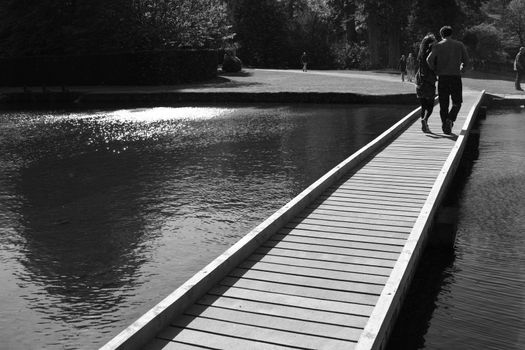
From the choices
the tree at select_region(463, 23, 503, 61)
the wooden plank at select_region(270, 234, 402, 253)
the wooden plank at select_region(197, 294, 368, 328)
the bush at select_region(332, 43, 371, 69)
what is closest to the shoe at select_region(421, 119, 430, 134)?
the wooden plank at select_region(270, 234, 402, 253)

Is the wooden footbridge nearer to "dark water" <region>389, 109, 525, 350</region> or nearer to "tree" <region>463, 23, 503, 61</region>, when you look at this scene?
"dark water" <region>389, 109, 525, 350</region>

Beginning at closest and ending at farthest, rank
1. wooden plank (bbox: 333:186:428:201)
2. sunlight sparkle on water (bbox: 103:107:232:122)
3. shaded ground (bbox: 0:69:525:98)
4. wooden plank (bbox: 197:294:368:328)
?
wooden plank (bbox: 197:294:368:328)
wooden plank (bbox: 333:186:428:201)
sunlight sparkle on water (bbox: 103:107:232:122)
shaded ground (bbox: 0:69:525:98)

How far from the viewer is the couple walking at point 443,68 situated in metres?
12.8

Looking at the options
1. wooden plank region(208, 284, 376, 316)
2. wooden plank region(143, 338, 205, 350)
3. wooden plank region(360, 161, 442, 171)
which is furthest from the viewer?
wooden plank region(360, 161, 442, 171)

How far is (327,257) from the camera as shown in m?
7.18

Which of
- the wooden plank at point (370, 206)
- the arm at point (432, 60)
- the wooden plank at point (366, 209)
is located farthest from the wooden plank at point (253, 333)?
the arm at point (432, 60)

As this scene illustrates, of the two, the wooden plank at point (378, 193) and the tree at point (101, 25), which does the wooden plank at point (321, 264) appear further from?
the tree at point (101, 25)

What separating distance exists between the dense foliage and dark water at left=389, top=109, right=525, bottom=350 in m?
28.8

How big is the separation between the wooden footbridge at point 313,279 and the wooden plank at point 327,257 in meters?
0.01

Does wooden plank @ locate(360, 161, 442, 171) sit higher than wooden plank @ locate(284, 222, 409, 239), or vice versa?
wooden plank @ locate(360, 161, 442, 171)

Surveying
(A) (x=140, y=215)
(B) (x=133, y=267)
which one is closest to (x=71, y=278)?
(B) (x=133, y=267)

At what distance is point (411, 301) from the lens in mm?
7684

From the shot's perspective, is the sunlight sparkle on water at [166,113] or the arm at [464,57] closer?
the arm at [464,57]

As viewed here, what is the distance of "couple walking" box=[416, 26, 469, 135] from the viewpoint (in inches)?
503
